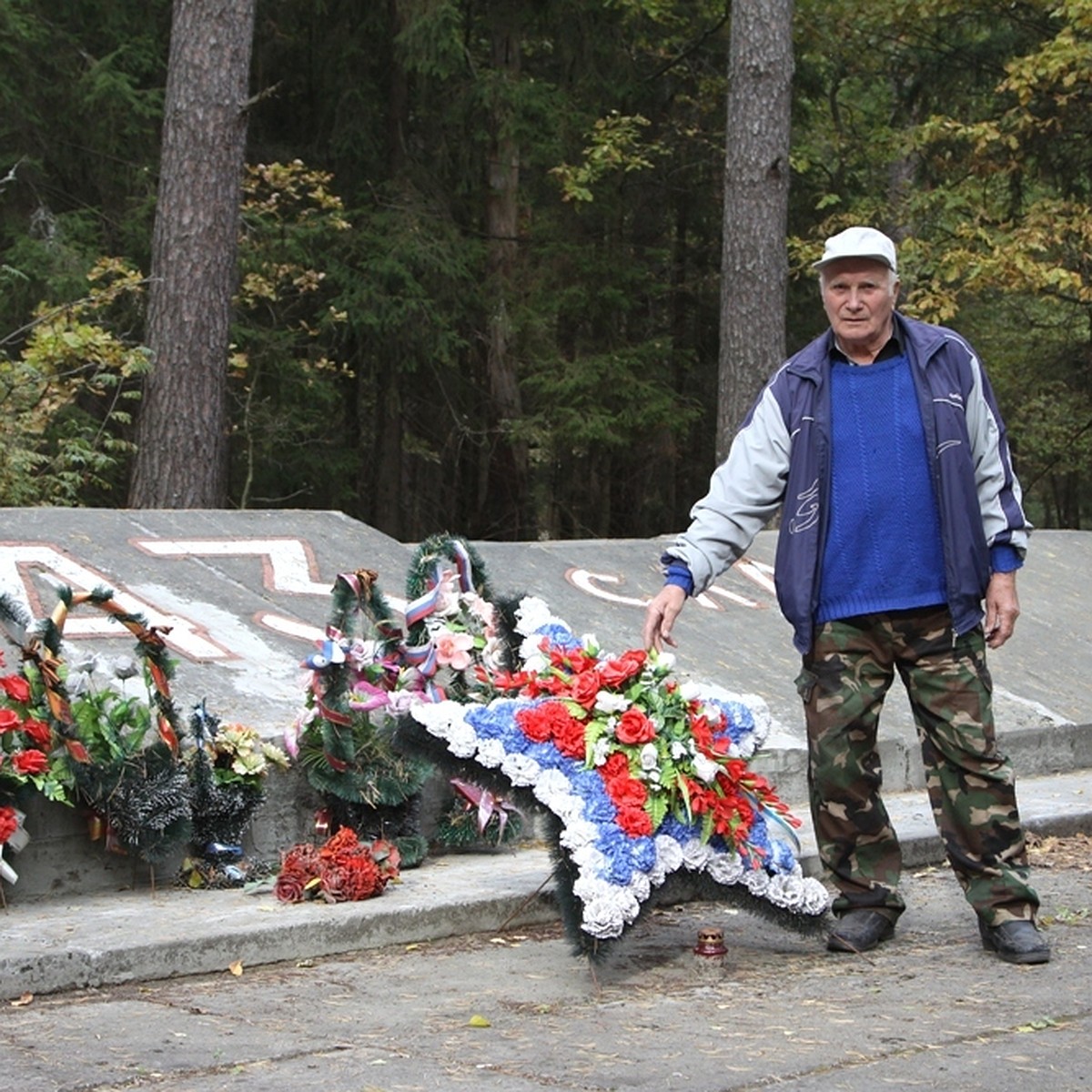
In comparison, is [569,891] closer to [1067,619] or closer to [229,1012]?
[229,1012]

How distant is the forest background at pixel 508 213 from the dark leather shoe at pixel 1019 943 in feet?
38.4

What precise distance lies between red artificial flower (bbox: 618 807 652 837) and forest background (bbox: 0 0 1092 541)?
11.5 meters

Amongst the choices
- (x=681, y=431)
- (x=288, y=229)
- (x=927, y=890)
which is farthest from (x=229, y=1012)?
(x=681, y=431)

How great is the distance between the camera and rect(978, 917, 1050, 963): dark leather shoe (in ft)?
17.1

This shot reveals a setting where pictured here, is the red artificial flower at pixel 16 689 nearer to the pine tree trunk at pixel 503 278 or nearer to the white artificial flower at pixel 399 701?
the white artificial flower at pixel 399 701

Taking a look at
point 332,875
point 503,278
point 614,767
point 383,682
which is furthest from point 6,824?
point 503,278

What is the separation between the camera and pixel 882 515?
5.30 m

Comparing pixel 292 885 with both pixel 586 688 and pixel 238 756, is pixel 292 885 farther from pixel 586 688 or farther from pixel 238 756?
pixel 586 688

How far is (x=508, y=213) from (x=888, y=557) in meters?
17.8

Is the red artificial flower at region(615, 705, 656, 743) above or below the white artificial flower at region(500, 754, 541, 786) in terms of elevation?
above

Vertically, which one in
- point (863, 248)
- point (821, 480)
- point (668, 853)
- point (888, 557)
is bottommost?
point (668, 853)

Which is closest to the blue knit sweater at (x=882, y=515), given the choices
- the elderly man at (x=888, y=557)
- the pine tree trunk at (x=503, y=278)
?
the elderly man at (x=888, y=557)

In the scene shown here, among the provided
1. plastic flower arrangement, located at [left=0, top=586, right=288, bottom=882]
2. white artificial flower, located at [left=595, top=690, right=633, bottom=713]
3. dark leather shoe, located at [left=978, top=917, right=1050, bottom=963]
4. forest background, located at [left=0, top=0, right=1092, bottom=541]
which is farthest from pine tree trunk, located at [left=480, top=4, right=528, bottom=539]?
dark leather shoe, located at [left=978, top=917, right=1050, bottom=963]

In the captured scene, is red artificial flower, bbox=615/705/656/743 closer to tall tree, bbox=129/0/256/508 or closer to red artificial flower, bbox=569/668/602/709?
red artificial flower, bbox=569/668/602/709
